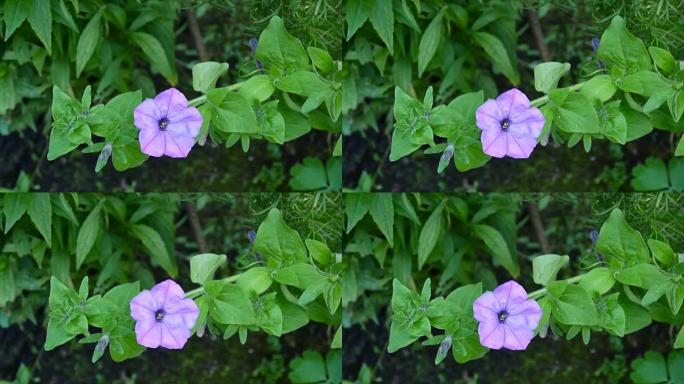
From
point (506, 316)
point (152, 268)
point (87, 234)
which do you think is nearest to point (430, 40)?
point (506, 316)

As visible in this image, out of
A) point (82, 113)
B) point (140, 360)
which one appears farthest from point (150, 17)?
point (140, 360)

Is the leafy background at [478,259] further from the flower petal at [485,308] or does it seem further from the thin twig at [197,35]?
the thin twig at [197,35]

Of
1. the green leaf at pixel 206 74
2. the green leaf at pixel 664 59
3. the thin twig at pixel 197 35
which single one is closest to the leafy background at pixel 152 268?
the green leaf at pixel 206 74

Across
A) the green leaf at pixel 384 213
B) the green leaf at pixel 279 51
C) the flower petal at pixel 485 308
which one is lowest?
the flower petal at pixel 485 308

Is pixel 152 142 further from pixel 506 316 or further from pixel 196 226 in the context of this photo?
pixel 506 316

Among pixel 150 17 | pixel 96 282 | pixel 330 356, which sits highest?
pixel 150 17

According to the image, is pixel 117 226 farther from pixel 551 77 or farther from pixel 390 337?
pixel 551 77
